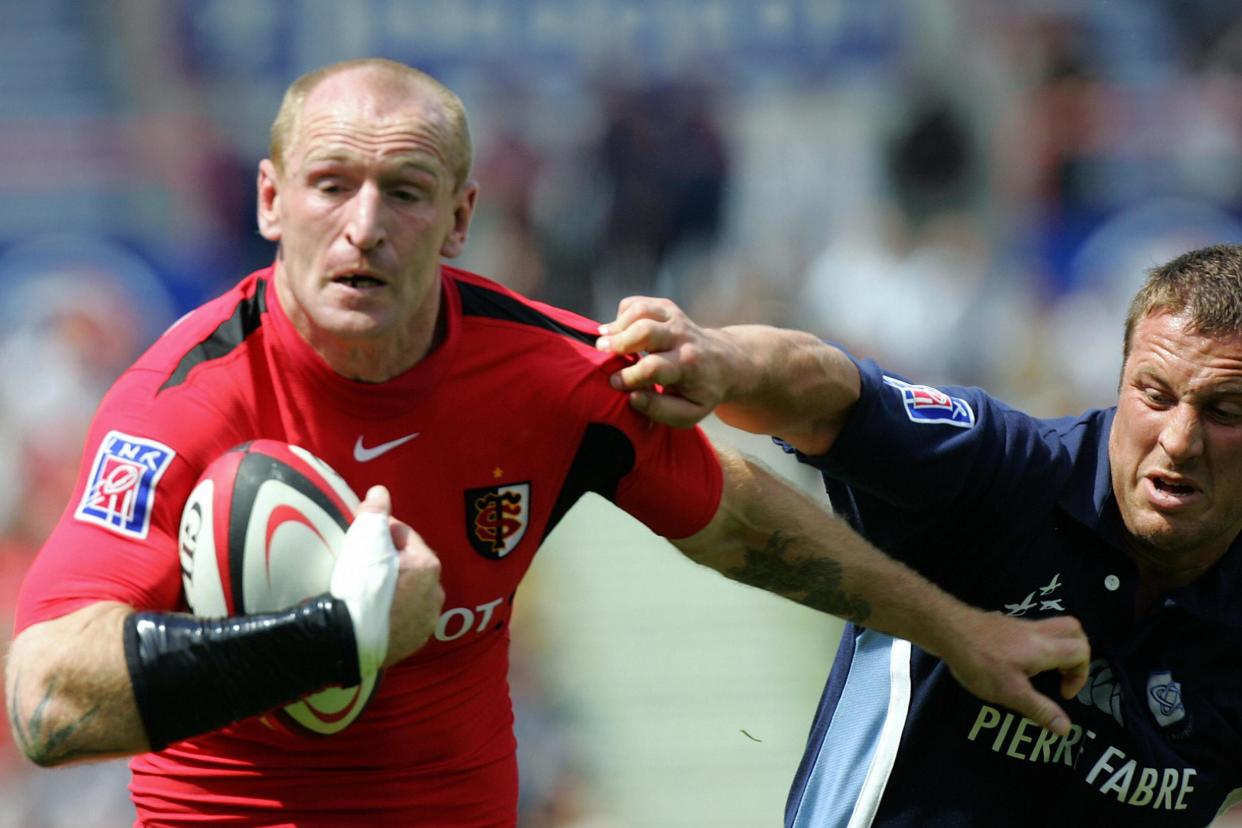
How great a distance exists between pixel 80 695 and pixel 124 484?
0.44 metres

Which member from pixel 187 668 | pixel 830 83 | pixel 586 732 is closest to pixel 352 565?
pixel 187 668

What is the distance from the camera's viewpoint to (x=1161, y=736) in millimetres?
4254

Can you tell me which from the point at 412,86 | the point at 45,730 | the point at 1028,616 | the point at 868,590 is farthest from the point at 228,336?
the point at 1028,616

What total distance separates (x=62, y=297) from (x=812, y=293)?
5.11 meters

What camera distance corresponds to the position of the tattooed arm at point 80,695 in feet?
10.3

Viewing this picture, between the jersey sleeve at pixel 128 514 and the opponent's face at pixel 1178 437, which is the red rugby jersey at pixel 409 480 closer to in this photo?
the jersey sleeve at pixel 128 514

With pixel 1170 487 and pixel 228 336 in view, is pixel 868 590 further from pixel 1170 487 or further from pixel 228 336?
pixel 228 336

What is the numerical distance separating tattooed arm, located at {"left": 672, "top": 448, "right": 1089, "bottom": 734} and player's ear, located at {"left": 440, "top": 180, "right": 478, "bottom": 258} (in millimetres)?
821

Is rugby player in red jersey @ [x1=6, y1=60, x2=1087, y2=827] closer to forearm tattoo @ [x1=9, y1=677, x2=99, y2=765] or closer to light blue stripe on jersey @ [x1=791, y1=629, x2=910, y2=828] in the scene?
forearm tattoo @ [x1=9, y1=677, x2=99, y2=765]

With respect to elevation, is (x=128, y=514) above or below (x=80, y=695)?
above

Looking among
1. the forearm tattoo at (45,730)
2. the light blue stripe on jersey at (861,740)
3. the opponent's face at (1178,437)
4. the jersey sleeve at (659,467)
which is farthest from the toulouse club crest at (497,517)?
the opponent's face at (1178,437)

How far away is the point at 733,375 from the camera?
397 cm

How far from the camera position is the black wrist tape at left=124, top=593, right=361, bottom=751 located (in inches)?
123

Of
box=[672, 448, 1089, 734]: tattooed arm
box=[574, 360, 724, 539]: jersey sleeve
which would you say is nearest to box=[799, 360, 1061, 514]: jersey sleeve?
box=[672, 448, 1089, 734]: tattooed arm
